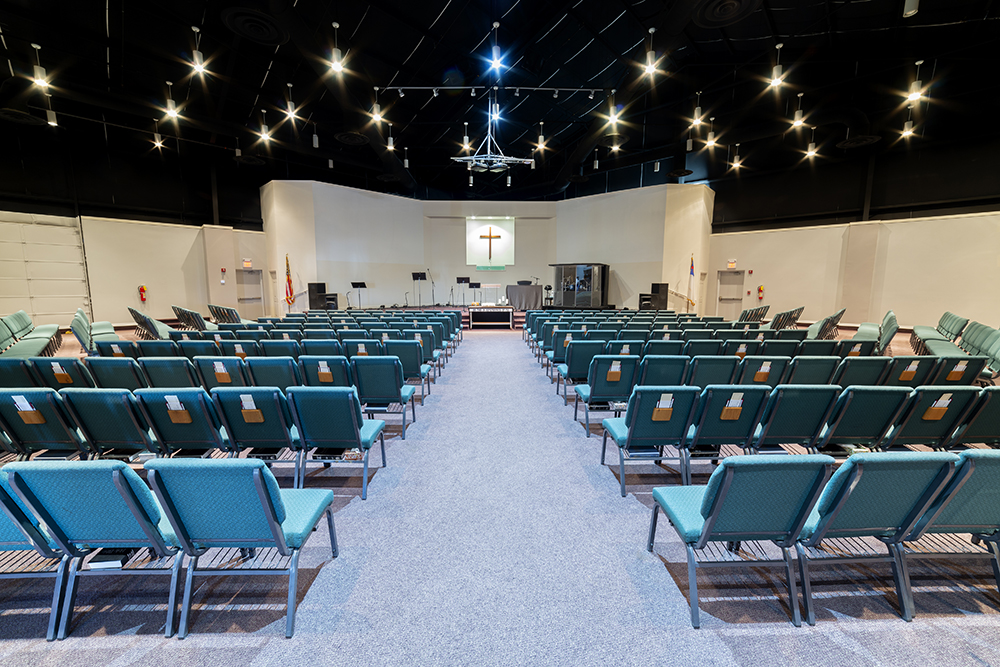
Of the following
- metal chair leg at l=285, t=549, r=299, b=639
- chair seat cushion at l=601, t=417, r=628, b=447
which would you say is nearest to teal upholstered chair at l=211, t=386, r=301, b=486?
metal chair leg at l=285, t=549, r=299, b=639

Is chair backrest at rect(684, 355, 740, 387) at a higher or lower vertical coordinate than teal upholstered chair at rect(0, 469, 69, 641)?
higher

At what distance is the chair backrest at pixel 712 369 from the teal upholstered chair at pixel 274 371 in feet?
13.5

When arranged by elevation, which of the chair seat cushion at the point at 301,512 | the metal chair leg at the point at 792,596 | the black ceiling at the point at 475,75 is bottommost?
the metal chair leg at the point at 792,596

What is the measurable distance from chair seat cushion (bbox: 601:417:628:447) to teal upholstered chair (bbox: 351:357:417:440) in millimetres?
2095

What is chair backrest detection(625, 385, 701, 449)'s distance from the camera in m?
2.86

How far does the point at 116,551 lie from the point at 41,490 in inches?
26.6

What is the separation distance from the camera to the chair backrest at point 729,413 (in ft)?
9.33

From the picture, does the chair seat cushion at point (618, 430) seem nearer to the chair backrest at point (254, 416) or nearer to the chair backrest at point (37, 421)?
the chair backrest at point (254, 416)

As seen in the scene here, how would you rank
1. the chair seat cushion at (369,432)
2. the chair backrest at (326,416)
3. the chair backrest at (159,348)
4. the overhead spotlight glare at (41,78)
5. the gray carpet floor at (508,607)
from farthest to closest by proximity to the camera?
1. the overhead spotlight glare at (41,78)
2. the chair backrest at (159,348)
3. the chair seat cushion at (369,432)
4. the chair backrest at (326,416)
5. the gray carpet floor at (508,607)

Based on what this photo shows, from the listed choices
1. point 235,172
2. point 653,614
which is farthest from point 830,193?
point 235,172

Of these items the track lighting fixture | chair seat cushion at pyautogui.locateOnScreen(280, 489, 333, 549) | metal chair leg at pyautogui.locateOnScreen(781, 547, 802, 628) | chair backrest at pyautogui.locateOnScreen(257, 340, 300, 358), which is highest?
the track lighting fixture

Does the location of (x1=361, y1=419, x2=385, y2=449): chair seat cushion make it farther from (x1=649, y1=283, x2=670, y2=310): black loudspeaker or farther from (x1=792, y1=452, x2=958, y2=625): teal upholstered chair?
(x1=649, y1=283, x2=670, y2=310): black loudspeaker

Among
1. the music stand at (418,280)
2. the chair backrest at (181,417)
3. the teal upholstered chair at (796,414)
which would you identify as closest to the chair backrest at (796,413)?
the teal upholstered chair at (796,414)

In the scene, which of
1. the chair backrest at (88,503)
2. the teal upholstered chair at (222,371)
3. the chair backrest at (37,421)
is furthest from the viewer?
the teal upholstered chair at (222,371)
